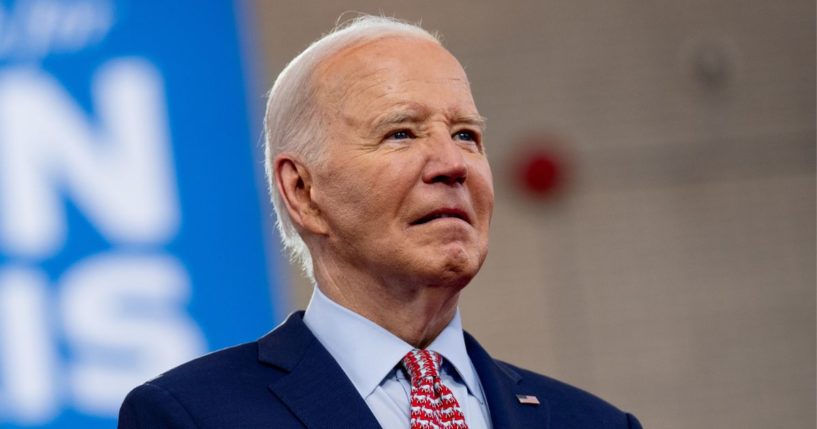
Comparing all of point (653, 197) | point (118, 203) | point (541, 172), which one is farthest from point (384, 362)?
point (653, 197)

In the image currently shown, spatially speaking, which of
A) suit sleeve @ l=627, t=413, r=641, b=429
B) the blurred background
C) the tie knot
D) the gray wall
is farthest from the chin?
the gray wall

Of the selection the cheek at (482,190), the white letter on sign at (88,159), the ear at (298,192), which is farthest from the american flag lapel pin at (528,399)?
the white letter on sign at (88,159)

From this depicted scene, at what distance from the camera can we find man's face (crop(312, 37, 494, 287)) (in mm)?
2334

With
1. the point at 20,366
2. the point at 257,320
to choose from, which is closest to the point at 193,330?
the point at 257,320

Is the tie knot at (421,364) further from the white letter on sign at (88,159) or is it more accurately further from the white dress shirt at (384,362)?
the white letter on sign at (88,159)

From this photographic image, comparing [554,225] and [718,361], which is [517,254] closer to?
[554,225]

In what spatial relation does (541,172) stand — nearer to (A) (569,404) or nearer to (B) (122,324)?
(B) (122,324)

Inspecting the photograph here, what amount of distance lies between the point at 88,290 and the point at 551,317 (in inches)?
96.9

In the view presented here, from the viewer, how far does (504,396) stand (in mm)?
2391

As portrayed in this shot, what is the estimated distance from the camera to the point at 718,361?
6.04 metres

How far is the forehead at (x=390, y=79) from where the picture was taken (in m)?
2.40

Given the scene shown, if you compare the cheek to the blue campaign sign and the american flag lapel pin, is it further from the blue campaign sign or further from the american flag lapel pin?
the blue campaign sign

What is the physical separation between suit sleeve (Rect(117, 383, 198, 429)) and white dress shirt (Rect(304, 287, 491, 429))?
0.29 meters

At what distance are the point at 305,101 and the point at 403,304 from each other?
374 millimetres
